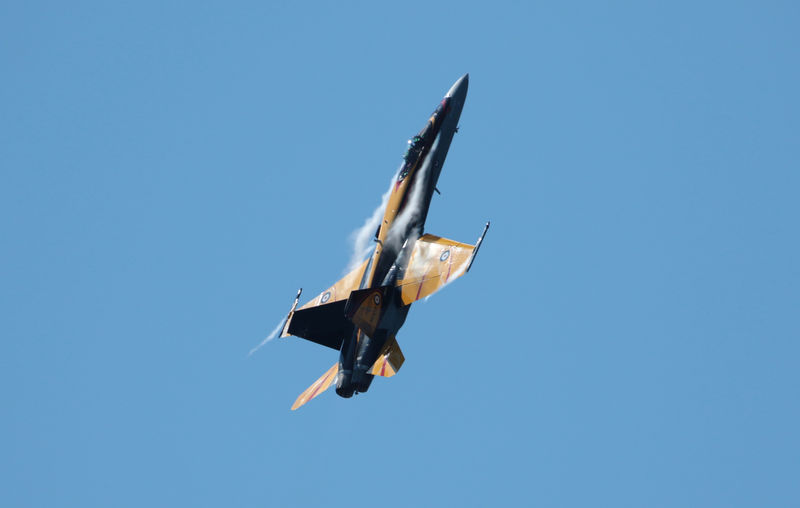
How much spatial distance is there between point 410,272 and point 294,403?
16.1 feet

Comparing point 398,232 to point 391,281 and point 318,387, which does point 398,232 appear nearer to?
point 391,281

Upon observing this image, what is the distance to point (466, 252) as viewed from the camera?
1293 inches

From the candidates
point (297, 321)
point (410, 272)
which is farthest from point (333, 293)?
point (410, 272)

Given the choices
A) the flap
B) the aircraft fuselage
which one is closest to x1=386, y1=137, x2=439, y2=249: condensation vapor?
the aircraft fuselage

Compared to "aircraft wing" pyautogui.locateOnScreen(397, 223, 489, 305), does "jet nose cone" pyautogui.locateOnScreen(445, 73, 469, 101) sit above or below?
above

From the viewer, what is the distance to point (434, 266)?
33031 millimetres

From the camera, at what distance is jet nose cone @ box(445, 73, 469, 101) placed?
36.8 meters

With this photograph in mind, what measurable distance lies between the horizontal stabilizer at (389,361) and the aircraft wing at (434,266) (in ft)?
3.85

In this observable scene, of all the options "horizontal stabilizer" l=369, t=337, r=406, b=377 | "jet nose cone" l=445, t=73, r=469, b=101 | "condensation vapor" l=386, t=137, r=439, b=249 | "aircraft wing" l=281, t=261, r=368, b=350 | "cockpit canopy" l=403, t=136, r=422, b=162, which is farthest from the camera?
"jet nose cone" l=445, t=73, r=469, b=101

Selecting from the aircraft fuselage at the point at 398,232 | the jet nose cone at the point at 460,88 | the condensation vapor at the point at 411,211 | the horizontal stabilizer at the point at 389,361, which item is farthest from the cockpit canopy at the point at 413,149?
the horizontal stabilizer at the point at 389,361

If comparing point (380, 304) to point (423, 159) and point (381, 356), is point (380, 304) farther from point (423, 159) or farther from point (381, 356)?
point (423, 159)

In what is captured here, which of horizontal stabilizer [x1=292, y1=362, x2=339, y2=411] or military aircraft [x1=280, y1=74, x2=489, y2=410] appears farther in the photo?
horizontal stabilizer [x1=292, y1=362, x2=339, y2=411]

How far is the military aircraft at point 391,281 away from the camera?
32.6 metres

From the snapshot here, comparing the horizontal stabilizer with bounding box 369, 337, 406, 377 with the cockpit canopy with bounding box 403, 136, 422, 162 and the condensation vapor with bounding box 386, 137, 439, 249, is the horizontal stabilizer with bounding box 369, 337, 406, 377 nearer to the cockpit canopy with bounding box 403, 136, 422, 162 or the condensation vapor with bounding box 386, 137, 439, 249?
the condensation vapor with bounding box 386, 137, 439, 249
